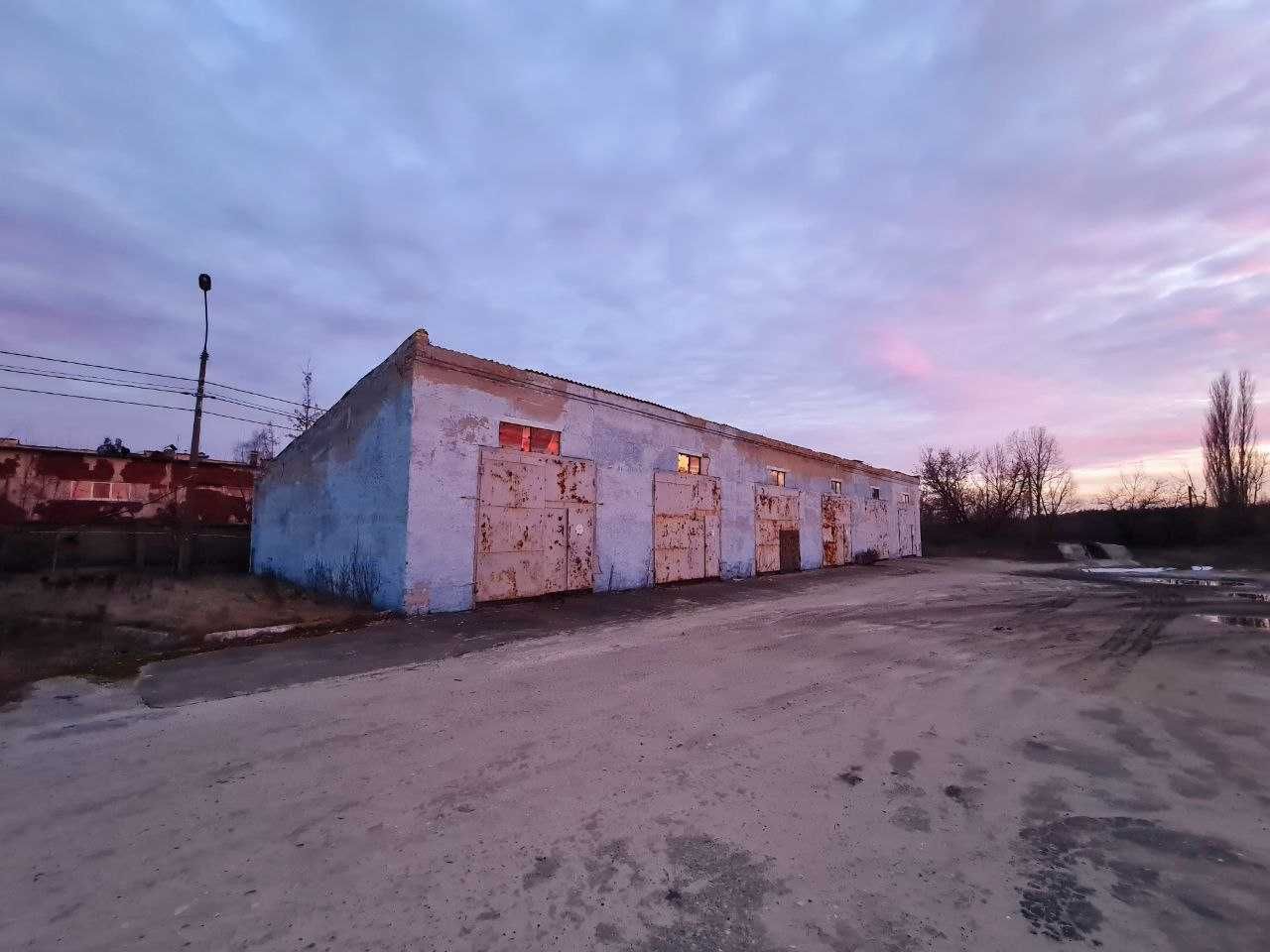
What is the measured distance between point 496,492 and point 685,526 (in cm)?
609

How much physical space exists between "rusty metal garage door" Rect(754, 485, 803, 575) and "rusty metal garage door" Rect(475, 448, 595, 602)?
7431 millimetres

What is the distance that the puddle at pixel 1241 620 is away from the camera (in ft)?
29.3

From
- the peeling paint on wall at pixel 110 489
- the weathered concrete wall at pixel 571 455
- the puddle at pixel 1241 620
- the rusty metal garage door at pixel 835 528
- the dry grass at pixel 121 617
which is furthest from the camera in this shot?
the rusty metal garage door at pixel 835 528

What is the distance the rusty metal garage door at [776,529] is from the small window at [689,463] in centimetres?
304

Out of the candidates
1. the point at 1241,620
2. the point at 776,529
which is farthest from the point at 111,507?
the point at 1241,620

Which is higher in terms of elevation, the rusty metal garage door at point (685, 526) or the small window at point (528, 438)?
the small window at point (528, 438)

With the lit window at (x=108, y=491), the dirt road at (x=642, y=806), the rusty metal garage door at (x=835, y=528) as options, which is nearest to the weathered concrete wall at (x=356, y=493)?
the dirt road at (x=642, y=806)

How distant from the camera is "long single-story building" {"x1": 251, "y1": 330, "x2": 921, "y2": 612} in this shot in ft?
32.9

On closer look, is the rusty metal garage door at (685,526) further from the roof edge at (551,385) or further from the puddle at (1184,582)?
the puddle at (1184,582)

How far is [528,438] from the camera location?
11.7 meters

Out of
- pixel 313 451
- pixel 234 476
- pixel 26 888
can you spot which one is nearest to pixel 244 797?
pixel 26 888

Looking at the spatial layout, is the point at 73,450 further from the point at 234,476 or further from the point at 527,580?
the point at 527,580

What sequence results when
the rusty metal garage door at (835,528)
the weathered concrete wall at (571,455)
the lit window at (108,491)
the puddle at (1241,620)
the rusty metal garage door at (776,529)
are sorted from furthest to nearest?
the rusty metal garage door at (835,528), the lit window at (108,491), the rusty metal garage door at (776,529), the weathered concrete wall at (571,455), the puddle at (1241,620)

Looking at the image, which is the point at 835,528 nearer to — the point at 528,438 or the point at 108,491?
the point at 528,438
